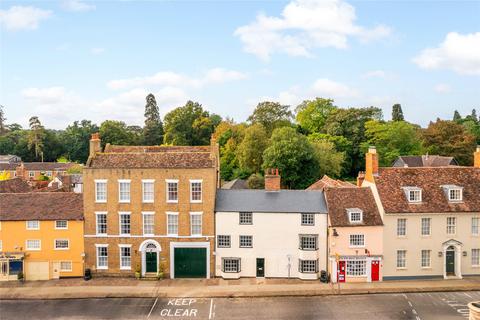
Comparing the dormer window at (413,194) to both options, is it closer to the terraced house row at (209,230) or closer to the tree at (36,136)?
the terraced house row at (209,230)

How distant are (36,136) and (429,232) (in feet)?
380

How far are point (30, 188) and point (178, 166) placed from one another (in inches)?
1112

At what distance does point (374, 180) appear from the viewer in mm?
37031

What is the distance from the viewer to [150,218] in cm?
3628

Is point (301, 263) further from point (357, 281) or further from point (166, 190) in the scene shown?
point (166, 190)

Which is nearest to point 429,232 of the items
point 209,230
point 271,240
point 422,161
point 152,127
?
point 271,240

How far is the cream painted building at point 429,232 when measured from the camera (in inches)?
1393

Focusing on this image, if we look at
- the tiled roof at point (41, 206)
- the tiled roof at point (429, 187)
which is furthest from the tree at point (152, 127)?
the tiled roof at point (429, 187)

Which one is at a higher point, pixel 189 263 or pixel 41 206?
pixel 41 206

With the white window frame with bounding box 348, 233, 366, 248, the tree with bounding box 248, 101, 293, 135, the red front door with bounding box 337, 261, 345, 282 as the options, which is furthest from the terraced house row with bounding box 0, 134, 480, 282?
the tree with bounding box 248, 101, 293, 135

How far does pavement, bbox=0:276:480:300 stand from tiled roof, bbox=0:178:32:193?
63.4 feet

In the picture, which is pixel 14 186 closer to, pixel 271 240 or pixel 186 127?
pixel 271 240

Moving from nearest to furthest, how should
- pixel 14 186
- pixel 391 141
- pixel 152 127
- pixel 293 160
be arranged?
pixel 14 186
pixel 293 160
pixel 391 141
pixel 152 127

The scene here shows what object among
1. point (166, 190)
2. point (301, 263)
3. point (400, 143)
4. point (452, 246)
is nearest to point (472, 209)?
point (452, 246)
